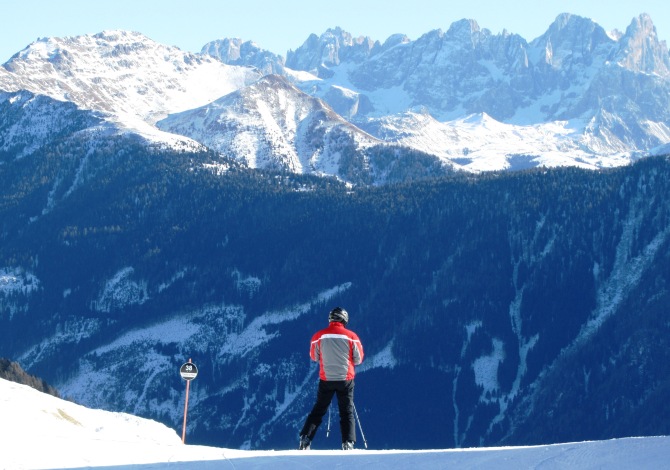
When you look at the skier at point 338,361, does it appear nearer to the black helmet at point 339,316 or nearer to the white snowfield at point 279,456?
the black helmet at point 339,316

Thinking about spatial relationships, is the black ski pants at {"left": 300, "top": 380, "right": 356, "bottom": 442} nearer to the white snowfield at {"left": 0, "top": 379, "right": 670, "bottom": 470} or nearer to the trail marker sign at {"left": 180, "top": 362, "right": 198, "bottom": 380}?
the white snowfield at {"left": 0, "top": 379, "right": 670, "bottom": 470}

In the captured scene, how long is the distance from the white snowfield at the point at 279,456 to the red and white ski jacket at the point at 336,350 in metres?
2.65

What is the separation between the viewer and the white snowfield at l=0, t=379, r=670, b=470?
37.4 m

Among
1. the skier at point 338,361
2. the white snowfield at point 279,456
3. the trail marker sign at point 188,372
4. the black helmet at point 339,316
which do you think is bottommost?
the trail marker sign at point 188,372

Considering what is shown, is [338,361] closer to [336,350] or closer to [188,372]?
[336,350]

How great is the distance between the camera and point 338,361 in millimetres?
43062

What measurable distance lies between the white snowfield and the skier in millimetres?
1695

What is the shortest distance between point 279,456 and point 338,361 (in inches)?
159

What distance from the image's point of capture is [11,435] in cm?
4078

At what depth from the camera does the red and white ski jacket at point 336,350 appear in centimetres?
4297

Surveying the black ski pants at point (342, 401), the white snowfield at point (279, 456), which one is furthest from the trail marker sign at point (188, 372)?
the black ski pants at point (342, 401)

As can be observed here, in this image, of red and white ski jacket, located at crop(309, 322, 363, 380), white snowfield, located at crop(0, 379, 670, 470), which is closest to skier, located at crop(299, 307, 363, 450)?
red and white ski jacket, located at crop(309, 322, 363, 380)

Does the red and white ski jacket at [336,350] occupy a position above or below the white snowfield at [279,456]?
above

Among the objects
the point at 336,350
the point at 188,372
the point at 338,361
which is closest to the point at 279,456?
the point at 338,361
